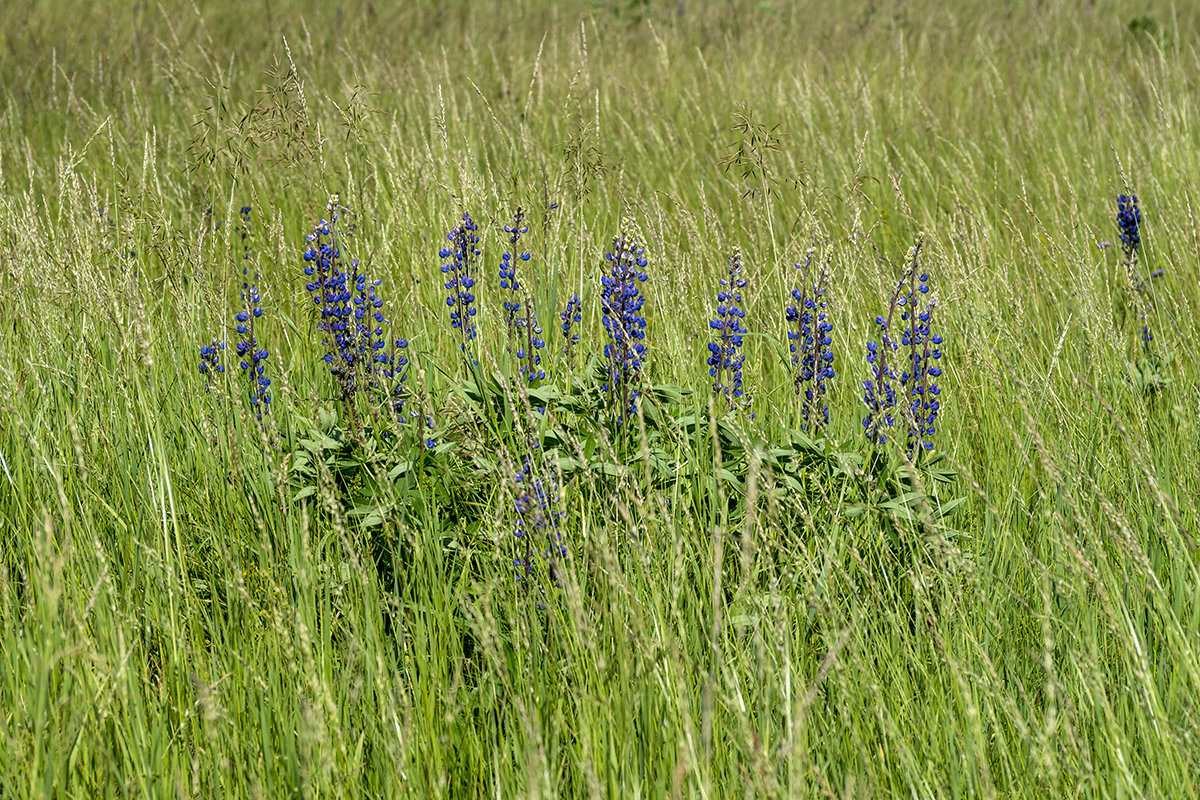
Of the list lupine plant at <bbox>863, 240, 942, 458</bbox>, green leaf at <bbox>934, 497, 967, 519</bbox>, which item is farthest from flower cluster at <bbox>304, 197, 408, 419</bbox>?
green leaf at <bbox>934, 497, 967, 519</bbox>

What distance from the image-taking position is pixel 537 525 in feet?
5.29

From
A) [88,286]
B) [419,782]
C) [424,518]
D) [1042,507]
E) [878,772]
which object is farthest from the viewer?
[88,286]

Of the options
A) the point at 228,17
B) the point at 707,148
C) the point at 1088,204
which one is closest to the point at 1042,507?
the point at 1088,204

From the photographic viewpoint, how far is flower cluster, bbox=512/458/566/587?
5.29 ft

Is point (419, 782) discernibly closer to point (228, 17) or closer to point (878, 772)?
point (878, 772)

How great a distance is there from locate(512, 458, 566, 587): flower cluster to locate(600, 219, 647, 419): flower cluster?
1.09ft

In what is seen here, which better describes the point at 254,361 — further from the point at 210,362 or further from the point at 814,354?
the point at 814,354

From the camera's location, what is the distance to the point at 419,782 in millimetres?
1346

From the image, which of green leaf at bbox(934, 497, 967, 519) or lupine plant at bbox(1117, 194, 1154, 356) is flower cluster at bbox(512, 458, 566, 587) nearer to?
green leaf at bbox(934, 497, 967, 519)

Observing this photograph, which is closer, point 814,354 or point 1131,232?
point 814,354

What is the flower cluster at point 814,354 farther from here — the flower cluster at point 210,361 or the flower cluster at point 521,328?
the flower cluster at point 210,361

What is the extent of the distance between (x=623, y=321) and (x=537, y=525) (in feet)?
2.03

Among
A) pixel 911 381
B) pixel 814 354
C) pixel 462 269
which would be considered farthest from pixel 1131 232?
pixel 462 269

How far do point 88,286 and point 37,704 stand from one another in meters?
1.38
